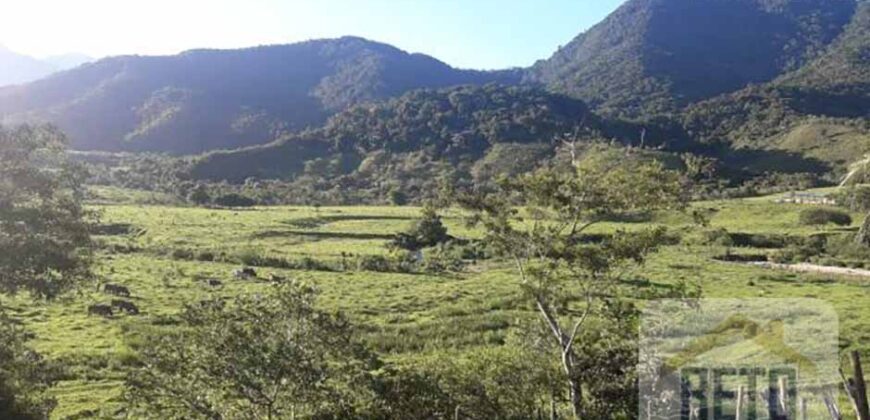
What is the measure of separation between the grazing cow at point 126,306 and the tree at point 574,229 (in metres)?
34.4

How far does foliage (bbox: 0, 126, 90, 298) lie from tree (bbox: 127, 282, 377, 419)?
11.0ft

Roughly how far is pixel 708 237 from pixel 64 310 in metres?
58.5

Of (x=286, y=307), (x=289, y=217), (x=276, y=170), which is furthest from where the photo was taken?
(x=276, y=170)

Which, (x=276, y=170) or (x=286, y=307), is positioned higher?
(x=286, y=307)

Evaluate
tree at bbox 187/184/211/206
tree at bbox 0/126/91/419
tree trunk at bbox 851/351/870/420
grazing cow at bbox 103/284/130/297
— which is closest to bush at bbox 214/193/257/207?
tree at bbox 187/184/211/206

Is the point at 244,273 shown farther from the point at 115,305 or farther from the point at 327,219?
the point at 327,219

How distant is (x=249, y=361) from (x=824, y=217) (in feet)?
279

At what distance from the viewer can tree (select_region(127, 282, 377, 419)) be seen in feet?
59.8

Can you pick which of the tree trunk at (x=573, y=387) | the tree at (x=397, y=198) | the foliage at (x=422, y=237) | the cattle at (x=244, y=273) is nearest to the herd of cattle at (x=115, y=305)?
the cattle at (x=244, y=273)

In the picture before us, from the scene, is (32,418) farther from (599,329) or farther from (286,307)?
(599,329)

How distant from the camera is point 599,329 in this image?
77.2 feet

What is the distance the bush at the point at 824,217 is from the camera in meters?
88.9

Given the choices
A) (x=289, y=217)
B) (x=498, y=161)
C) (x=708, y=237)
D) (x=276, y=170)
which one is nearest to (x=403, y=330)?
(x=708, y=237)

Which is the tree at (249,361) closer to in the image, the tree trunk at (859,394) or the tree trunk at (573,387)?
the tree trunk at (573,387)
